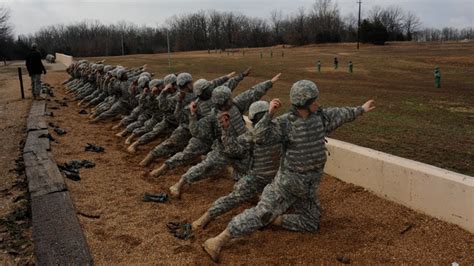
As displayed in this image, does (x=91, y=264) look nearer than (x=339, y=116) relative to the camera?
Yes

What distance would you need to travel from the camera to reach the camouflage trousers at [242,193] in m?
6.03

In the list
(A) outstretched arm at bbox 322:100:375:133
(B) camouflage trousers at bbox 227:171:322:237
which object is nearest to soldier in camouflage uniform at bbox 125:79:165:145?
(B) camouflage trousers at bbox 227:171:322:237

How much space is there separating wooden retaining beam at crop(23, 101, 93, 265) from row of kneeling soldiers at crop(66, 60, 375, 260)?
136 cm

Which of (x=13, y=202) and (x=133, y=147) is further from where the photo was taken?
(x=133, y=147)

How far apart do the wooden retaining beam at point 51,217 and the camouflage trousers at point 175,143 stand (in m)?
1.84

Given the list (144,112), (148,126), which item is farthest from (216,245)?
(144,112)

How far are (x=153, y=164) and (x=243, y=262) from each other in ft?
15.8

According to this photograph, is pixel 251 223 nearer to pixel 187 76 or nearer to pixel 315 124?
pixel 315 124

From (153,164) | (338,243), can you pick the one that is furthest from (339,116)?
(153,164)

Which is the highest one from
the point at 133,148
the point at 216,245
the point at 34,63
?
the point at 34,63

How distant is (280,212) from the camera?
543 centimetres

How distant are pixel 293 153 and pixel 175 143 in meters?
4.37

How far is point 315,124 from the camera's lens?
210 inches

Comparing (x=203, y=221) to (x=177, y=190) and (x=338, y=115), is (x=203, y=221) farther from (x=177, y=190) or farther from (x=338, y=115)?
(x=338, y=115)
